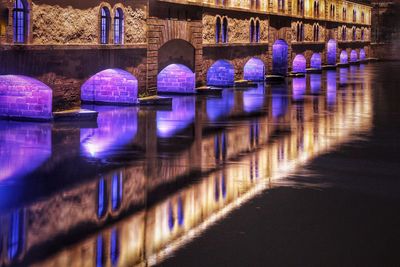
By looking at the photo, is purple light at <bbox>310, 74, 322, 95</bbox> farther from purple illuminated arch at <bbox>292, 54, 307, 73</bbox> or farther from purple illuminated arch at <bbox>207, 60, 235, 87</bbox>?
purple illuminated arch at <bbox>292, 54, 307, 73</bbox>

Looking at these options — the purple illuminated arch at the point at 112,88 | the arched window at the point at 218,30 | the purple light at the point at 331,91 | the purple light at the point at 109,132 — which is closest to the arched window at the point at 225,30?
the arched window at the point at 218,30

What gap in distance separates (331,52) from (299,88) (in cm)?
2442

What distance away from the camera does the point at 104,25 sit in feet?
72.2

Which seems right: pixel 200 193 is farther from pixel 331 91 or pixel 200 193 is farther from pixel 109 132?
pixel 331 91

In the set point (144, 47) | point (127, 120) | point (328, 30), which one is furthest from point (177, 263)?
point (328, 30)

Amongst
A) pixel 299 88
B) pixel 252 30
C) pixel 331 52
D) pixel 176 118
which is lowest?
pixel 176 118

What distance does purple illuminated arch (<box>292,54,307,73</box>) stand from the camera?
48.0 meters

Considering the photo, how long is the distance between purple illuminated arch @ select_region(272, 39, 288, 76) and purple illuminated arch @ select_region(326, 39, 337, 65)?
15.7m

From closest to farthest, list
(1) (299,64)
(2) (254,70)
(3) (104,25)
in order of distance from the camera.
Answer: (3) (104,25) → (2) (254,70) → (1) (299,64)

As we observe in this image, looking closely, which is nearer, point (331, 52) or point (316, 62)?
point (316, 62)

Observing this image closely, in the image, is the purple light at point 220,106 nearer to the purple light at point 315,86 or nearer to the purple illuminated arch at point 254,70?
the purple light at point 315,86

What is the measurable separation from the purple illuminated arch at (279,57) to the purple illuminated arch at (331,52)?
1574 centimetres

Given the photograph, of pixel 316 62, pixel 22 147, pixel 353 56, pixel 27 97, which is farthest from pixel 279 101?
pixel 353 56

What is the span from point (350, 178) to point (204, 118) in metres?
9.32
